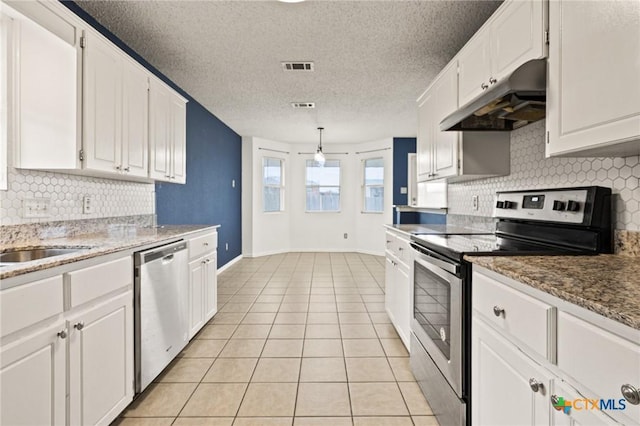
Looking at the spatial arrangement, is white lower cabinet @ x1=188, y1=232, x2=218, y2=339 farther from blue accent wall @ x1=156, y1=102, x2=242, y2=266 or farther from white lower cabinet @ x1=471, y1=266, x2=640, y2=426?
white lower cabinet @ x1=471, y1=266, x2=640, y2=426

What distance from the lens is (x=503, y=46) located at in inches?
70.2

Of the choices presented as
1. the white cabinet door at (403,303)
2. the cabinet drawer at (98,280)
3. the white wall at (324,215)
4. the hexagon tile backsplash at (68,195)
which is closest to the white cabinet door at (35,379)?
the cabinet drawer at (98,280)

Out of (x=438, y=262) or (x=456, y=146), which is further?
(x=456, y=146)

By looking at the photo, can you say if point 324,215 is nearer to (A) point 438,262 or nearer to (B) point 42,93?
(A) point 438,262

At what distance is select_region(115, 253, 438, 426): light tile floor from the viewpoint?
5.81 feet

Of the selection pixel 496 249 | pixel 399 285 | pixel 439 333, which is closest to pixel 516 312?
pixel 496 249

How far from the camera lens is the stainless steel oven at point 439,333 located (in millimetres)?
1459

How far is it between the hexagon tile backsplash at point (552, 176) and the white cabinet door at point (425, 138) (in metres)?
0.39

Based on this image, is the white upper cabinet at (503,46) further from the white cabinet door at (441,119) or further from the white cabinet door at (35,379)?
the white cabinet door at (35,379)

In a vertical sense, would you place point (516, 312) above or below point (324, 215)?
below

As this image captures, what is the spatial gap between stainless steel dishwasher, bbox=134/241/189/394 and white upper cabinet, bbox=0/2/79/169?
73cm

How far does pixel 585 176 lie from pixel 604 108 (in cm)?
58

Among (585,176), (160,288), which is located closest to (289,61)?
(160,288)

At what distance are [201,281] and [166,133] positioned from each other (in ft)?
4.41
